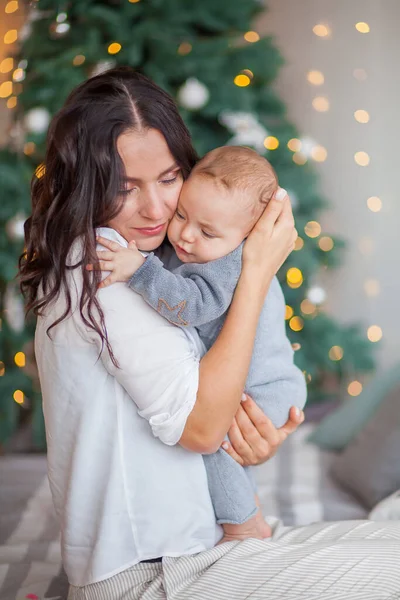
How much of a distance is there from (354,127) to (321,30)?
0.51 metres

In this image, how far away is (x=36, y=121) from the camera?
315 cm

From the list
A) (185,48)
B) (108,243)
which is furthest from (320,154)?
(108,243)

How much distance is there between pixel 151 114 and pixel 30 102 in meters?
2.05

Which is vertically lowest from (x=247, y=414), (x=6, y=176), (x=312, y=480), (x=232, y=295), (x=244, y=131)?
(x=312, y=480)

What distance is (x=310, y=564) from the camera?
1.25 metres

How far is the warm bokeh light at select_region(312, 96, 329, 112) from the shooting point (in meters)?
3.66

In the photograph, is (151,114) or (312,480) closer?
(151,114)

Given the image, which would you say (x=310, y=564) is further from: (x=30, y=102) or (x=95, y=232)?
(x=30, y=102)

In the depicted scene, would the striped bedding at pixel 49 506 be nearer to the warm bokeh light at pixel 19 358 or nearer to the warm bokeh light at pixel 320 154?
the warm bokeh light at pixel 19 358

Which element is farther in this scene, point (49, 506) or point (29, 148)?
point (29, 148)

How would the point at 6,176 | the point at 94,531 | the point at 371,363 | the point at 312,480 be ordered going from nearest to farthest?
the point at 94,531 < the point at 312,480 < the point at 6,176 < the point at 371,363

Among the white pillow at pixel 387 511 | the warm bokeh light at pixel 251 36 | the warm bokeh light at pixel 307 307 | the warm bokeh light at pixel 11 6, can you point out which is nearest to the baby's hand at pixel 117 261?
the white pillow at pixel 387 511

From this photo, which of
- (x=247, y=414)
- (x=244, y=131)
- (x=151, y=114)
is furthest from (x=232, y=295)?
(x=244, y=131)

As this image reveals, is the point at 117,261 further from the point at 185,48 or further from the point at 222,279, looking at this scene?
the point at 185,48
